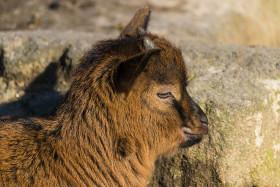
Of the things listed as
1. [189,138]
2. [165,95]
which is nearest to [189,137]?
[189,138]

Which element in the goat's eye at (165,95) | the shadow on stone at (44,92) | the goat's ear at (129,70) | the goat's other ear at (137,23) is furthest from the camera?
the shadow on stone at (44,92)

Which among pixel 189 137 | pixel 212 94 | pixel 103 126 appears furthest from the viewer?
pixel 212 94

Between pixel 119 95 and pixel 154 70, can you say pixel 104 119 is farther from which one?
pixel 154 70

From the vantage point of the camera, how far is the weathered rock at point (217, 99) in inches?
201

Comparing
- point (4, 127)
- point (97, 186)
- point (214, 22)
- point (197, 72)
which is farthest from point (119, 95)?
point (214, 22)

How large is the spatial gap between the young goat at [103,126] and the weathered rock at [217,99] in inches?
34.8

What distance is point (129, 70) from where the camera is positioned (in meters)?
3.90

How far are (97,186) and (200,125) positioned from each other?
1289mm

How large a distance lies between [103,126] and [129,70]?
0.69m

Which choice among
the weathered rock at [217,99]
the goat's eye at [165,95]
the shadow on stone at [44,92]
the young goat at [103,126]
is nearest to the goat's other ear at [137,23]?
the young goat at [103,126]

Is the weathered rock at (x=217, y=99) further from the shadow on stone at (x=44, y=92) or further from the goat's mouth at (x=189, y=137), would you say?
the goat's mouth at (x=189, y=137)

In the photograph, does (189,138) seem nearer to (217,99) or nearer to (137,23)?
(217,99)

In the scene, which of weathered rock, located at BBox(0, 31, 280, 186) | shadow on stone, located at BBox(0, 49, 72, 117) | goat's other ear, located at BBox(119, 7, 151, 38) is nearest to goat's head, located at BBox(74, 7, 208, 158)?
goat's other ear, located at BBox(119, 7, 151, 38)

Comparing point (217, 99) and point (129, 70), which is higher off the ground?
point (129, 70)
